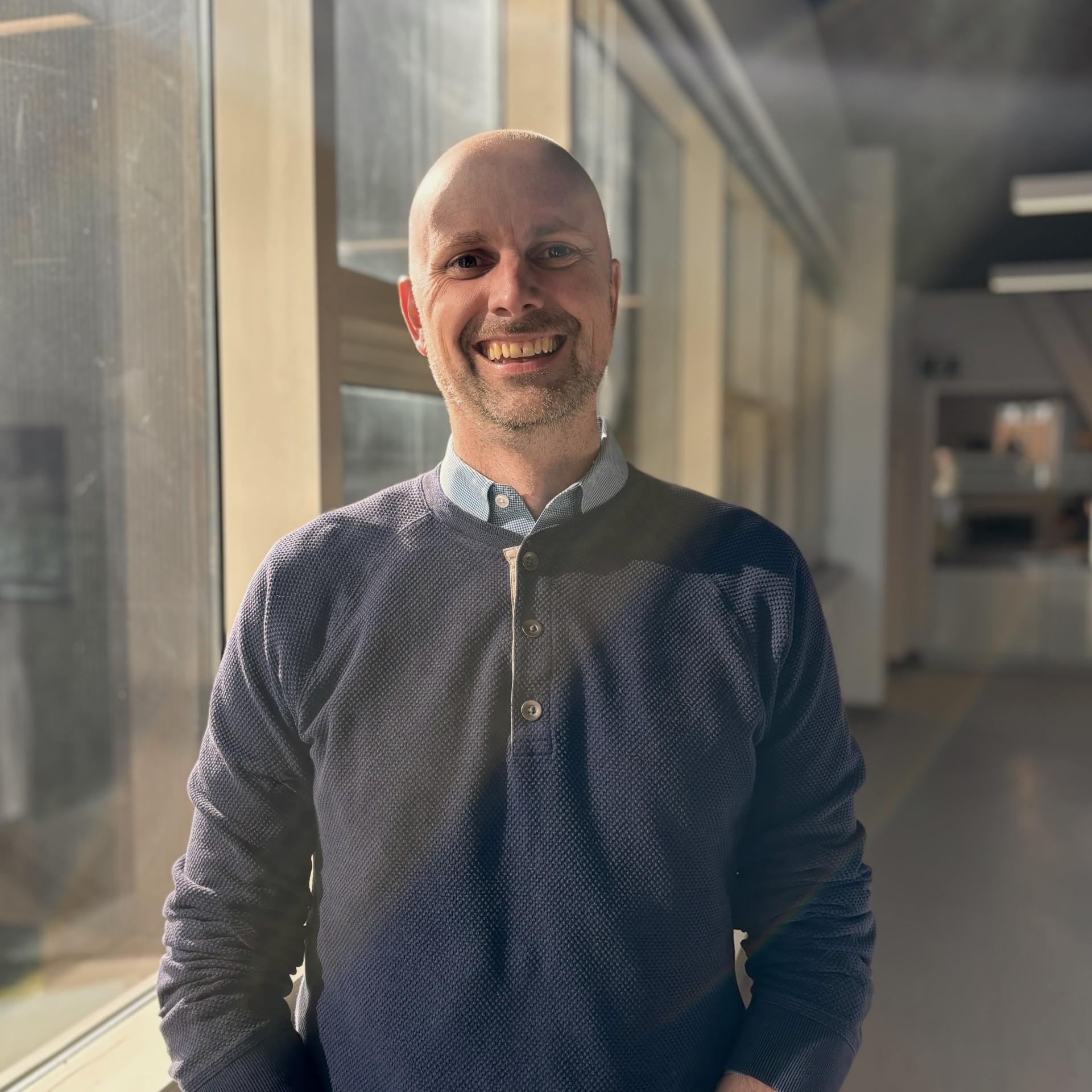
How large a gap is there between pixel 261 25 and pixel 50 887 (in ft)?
4.90

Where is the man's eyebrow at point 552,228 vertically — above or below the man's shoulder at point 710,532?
above

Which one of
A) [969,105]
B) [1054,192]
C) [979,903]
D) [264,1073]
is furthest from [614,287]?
[969,105]

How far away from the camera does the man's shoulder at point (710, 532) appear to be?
1.14 m

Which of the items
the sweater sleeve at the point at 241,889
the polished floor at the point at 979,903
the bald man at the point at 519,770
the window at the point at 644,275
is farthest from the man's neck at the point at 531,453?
the polished floor at the point at 979,903

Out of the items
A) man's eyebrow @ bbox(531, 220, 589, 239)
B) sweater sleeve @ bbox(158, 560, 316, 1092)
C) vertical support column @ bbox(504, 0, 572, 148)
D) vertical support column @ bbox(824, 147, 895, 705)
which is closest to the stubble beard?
man's eyebrow @ bbox(531, 220, 589, 239)

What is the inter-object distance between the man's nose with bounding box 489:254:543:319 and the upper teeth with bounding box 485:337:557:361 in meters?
0.03

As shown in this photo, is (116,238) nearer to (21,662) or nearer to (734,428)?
(21,662)

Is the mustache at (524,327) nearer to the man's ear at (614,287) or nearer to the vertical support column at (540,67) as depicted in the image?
the man's ear at (614,287)

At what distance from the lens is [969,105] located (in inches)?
235

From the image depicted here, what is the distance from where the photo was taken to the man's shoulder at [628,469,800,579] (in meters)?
1.14

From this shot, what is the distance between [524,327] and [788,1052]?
0.83 metres

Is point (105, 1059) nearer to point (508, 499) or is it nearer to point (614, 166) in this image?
point (508, 499)

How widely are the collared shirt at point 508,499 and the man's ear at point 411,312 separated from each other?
148mm

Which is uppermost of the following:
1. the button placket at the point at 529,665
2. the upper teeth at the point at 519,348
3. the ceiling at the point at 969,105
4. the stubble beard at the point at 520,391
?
the ceiling at the point at 969,105
